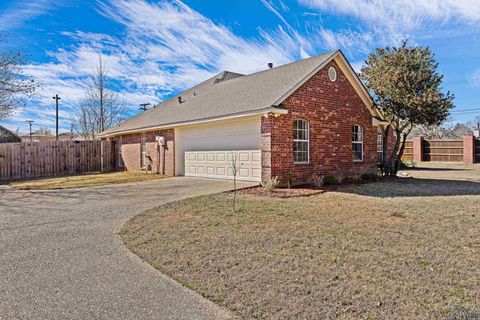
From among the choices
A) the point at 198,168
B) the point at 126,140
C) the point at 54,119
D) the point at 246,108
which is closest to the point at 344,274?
the point at 246,108

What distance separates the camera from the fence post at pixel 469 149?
26.3 meters

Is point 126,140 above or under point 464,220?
above

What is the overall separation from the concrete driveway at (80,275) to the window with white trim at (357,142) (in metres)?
10.4

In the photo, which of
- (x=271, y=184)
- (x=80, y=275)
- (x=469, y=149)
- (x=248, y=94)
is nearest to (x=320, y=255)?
(x=80, y=275)

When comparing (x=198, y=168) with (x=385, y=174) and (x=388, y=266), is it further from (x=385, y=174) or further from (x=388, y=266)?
(x=388, y=266)

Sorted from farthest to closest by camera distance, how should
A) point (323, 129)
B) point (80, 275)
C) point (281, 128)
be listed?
point (323, 129)
point (281, 128)
point (80, 275)

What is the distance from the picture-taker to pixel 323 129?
12.7 m

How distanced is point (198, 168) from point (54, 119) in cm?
3215

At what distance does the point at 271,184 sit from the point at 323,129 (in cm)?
394

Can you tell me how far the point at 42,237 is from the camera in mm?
5645

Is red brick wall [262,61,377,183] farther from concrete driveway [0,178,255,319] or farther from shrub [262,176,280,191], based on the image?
concrete driveway [0,178,255,319]

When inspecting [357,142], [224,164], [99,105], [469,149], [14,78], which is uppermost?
[99,105]

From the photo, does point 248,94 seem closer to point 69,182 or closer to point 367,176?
point 367,176

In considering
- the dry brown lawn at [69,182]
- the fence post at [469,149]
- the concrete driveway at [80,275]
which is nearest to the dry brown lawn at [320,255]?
the concrete driveway at [80,275]
